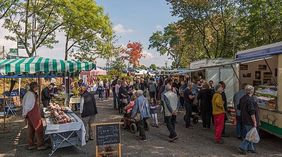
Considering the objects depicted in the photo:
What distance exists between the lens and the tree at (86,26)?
75.8ft

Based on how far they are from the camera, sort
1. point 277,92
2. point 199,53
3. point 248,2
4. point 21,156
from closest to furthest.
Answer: point 21,156 < point 277,92 < point 248,2 < point 199,53

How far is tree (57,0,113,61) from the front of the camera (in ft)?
75.8

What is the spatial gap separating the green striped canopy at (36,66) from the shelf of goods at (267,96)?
18.2ft

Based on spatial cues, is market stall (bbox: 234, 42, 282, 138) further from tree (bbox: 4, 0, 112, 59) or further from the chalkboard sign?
tree (bbox: 4, 0, 112, 59)

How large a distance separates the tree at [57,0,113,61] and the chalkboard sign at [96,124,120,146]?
50.6 ft

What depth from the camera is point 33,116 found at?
356 inches

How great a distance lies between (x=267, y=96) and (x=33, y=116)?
6.79m

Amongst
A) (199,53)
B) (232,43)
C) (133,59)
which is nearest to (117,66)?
(199,53)

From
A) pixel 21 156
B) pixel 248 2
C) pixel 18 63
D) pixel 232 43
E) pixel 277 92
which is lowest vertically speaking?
pixel 21 156

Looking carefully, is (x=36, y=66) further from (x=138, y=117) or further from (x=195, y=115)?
(x=195, y=115)

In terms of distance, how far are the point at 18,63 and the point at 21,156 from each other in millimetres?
2503

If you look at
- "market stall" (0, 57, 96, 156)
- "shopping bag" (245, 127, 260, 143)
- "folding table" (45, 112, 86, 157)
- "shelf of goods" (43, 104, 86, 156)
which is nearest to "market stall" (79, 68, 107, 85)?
"market stall" (0, 57, 96, 156)

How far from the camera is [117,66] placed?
149 ft

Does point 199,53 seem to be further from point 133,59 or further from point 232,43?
point 133,59
